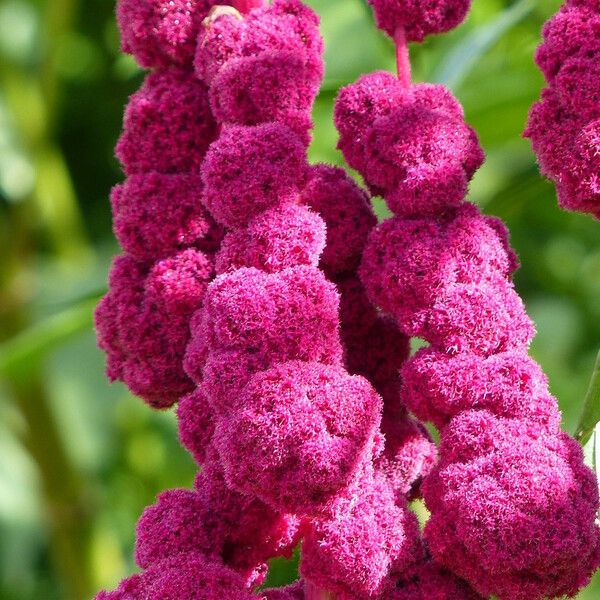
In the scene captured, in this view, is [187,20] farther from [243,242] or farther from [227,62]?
[243,242]

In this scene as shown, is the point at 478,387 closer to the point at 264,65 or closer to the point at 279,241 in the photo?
the point at 279,241

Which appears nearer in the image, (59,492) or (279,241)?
(279,241)

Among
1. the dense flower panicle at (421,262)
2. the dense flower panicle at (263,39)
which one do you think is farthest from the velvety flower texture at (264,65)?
the dense flower panicle at (421,262)

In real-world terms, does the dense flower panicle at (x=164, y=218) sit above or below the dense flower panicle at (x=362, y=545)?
above

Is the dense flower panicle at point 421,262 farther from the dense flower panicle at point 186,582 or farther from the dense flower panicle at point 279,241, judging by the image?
the dense flower panicle at point 186,582

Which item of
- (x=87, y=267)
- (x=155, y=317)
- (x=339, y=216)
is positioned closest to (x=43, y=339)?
(x=155, y=317)

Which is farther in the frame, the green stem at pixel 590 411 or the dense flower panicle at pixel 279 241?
the green stem at pixel 590 411

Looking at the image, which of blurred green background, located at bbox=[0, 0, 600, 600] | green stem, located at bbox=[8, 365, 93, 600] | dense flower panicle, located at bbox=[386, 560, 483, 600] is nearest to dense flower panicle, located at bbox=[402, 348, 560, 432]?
dense flower panicle, located at bbox=[386, 560, 483, 600]

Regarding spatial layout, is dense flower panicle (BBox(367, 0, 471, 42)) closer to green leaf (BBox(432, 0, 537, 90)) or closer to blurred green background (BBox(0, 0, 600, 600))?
green leaf (BBox(432, 0, 537, 90))
